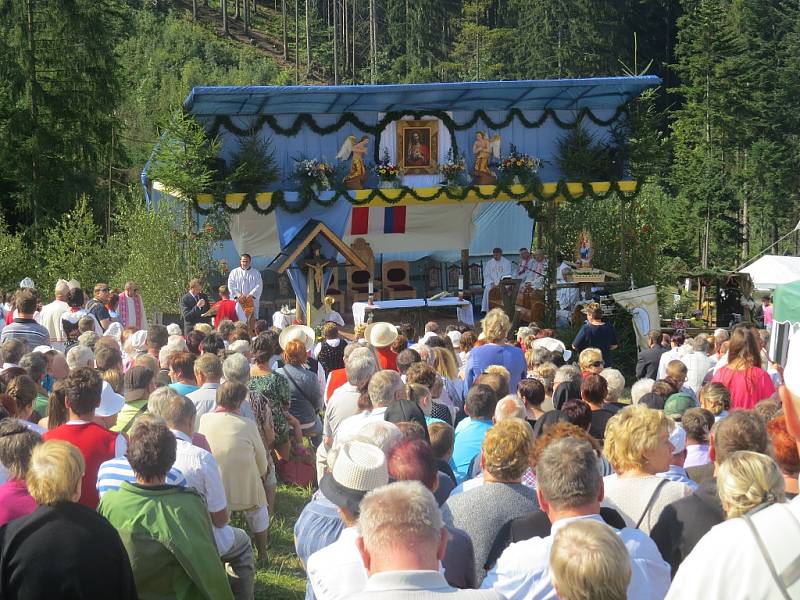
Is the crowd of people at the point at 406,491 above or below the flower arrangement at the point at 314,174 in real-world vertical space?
below

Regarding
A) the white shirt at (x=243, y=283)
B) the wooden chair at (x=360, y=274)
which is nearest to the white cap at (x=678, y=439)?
the white shirt at (x=243, y=283)

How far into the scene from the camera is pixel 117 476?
495 cm

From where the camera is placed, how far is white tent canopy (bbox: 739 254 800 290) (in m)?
23.9

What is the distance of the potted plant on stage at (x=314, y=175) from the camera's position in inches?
765

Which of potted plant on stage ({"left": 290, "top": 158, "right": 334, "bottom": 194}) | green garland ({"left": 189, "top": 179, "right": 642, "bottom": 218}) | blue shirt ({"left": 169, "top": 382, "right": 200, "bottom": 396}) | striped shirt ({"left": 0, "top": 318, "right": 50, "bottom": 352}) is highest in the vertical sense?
potted plant on stage ({"left": 290, "top": 158, "right": 334, "bottom": 194})

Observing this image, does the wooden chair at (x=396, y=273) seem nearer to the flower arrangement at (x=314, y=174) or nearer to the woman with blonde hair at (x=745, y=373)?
the flower arrangement at (x=314, y=174)

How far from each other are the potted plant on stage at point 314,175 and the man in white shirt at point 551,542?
624 inches

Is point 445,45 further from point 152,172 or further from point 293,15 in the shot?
point 152,172

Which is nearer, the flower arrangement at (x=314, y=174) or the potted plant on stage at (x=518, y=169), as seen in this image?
the flower arrangement at (x=314, y=174)

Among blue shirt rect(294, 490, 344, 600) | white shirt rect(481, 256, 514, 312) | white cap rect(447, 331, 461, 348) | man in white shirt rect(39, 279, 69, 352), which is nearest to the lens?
blue shirt rect(294, 490, 344, 600)

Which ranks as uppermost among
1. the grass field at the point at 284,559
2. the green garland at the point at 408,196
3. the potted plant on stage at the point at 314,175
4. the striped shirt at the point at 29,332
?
the potted plant on stage at the point at 314,175

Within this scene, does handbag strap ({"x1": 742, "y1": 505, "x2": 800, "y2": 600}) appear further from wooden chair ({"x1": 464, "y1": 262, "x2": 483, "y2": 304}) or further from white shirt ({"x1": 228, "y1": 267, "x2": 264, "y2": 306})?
wooden chair ({"x1": 464, "y1": 262, "x2": 483, "y2": 304})

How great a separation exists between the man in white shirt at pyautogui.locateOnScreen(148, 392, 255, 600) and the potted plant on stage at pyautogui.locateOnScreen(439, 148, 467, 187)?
14751mm

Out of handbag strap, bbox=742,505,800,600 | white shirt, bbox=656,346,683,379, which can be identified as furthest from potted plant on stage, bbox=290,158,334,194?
handbag strap, bbox=742,505,800,600
